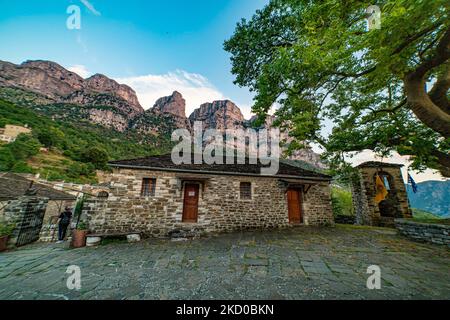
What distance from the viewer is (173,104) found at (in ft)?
248

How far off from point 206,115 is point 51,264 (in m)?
68.8

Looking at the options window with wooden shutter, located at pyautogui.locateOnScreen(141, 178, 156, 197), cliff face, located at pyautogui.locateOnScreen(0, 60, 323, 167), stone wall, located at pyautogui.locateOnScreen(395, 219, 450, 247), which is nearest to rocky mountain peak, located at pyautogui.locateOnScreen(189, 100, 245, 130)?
cliff face, located at pyautogui.locateOnScreen(0, 60, 323, 167)

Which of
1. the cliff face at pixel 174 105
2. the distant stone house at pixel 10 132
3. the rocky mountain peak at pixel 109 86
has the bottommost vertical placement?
the distant stone house at pixel 10 132

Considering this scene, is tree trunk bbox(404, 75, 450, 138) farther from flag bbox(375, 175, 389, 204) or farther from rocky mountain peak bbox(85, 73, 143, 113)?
rocky mountain peak bbox(85, 73, 143, 113)

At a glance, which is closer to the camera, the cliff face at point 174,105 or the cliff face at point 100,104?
the cliff face at point 100,104

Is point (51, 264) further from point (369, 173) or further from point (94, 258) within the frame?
point (369, 173)

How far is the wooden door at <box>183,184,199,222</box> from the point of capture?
8172 millimetres

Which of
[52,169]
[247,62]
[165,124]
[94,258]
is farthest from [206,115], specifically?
[94,258]

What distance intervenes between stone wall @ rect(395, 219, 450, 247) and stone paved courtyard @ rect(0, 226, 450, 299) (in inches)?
18.6

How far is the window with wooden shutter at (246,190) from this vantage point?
8.88 metres

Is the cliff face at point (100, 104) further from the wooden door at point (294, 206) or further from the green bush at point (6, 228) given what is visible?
the green bush at point (6, 228)

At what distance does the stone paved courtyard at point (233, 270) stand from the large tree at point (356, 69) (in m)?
4.15

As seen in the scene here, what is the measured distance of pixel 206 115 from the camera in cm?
6981

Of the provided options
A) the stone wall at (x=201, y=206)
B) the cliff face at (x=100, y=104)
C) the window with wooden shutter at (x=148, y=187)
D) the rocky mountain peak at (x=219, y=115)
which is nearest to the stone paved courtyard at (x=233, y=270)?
the stone wall at (x=201, y=206)
